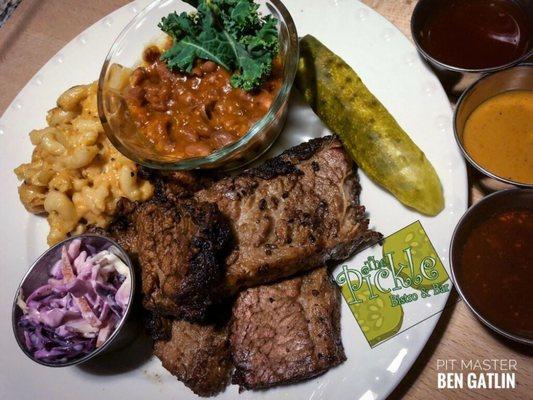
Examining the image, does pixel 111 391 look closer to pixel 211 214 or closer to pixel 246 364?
pixel 246 364

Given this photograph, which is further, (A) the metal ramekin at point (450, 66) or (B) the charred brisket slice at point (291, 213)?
(A) the metal ramekin at point (450, 66)

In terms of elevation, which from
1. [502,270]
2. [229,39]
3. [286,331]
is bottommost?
[502,270]

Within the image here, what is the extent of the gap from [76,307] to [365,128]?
74.4 inches

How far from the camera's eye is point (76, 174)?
125 inches

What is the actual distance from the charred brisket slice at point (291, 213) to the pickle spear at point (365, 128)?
0.44 ft

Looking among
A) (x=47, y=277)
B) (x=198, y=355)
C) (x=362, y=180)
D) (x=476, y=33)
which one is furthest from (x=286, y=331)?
(x=476, y=33)

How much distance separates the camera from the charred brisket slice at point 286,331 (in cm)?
254

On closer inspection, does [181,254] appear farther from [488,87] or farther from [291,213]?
[488,87]

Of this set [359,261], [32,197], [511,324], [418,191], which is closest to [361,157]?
[418,191]

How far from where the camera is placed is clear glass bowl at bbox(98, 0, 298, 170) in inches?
114

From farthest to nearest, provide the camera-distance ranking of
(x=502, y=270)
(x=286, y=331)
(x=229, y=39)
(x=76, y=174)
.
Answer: (x=76, y=174), (x=229, y=39), (x=286, y=331), (x=502, y=270)

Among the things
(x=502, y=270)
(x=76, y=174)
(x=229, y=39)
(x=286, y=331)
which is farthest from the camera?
(x=76, y=174)

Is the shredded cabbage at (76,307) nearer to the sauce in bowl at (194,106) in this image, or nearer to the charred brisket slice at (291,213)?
the charred brisket slice at (291,213)

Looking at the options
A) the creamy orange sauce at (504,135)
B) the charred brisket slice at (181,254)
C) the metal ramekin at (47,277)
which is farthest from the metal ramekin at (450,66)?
the metal ramekin at (47,277)
